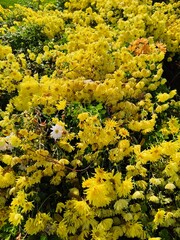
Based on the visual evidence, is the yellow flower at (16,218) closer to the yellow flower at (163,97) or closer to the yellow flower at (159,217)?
the yellow flower at (159,217)

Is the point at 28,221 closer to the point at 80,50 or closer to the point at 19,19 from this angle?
the point at 80,50

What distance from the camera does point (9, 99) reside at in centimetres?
378

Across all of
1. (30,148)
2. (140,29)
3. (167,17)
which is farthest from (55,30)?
(30,148)

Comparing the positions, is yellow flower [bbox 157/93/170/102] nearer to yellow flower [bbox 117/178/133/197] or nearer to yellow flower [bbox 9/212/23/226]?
yellow flower [bbox 117/178/133/197]

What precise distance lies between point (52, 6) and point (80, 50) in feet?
9.79

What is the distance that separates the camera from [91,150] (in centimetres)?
310

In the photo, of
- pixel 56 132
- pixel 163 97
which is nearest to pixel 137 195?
pixel 56 132

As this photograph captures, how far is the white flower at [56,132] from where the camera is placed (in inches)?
116

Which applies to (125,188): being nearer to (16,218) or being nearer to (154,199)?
(154,199)

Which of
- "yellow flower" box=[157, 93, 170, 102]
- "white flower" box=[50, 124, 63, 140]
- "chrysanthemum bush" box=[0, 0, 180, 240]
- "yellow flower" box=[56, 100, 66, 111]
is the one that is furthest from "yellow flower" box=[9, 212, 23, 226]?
"yellow flower" box=[157, 93, 170, 102]

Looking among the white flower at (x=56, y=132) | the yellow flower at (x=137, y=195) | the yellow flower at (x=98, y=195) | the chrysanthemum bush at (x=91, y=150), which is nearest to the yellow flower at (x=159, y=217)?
the chrysanthemum bush at (x=91, y=150)

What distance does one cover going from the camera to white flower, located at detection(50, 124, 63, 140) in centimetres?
296

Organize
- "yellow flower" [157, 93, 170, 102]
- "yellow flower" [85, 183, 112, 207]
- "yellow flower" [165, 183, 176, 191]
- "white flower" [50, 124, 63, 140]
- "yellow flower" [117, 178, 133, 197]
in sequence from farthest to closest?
1. "yellow flower" [157, 93, 170, 102]
2. "white flower" [50, 124, 63, 140]
3. "yellow flower" [165, 183, 176, 191]
4. "yellow flower" [117, 178, 133, 197]
5. "yellow flower" [85, 183, 112, 207]

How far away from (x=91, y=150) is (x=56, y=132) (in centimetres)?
31
